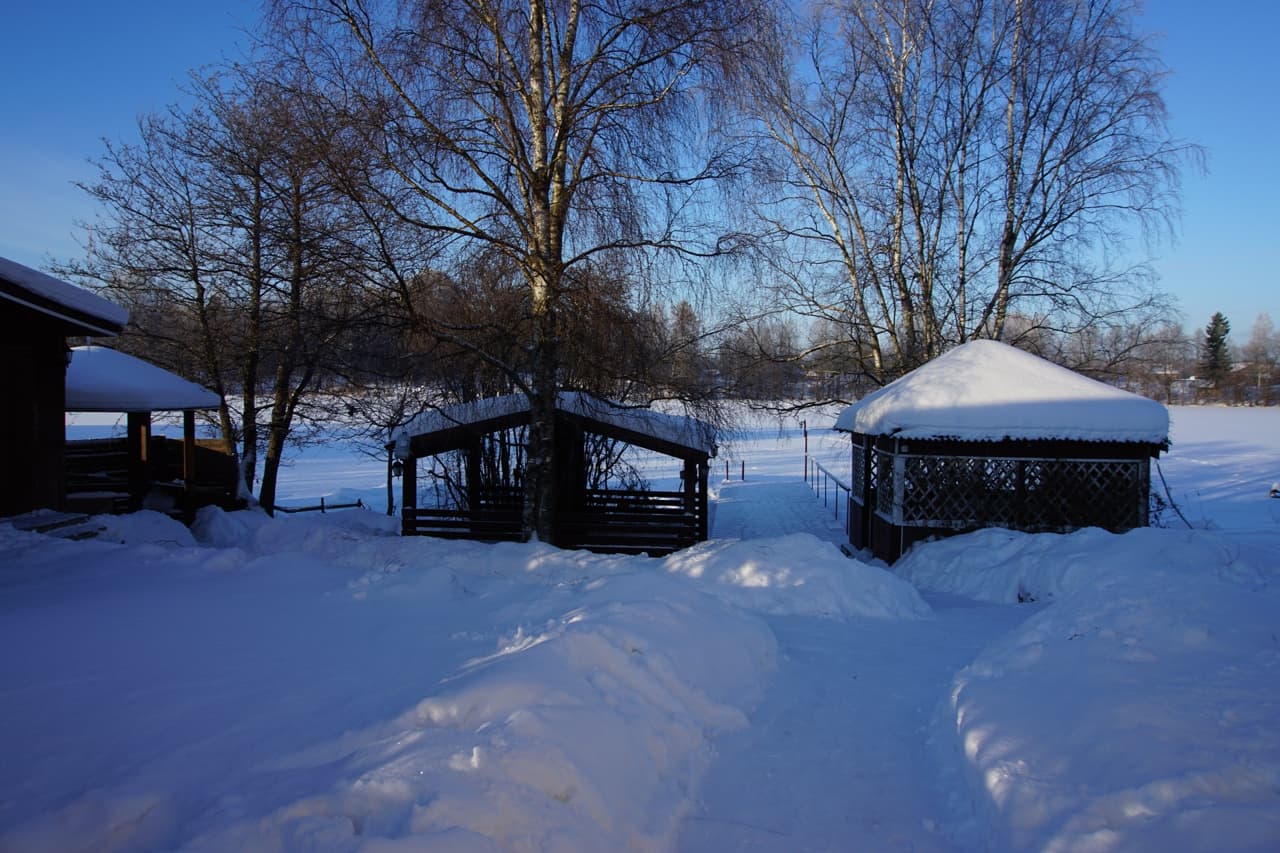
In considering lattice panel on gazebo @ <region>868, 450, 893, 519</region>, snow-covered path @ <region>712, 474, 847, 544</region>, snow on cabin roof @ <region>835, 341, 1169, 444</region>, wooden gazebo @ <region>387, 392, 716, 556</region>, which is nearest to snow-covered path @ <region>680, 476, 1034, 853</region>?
snow on cabin roof @ <region>835, 341, 1169, 444</region>

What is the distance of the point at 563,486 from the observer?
51.1 feet

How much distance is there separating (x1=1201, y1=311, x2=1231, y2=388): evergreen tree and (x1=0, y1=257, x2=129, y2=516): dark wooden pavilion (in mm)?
89267

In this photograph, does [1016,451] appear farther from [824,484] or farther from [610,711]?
[824,484]

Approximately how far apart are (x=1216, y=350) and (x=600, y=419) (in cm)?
8502

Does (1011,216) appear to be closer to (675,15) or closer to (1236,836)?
(675,15)

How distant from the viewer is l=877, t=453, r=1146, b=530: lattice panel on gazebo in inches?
483

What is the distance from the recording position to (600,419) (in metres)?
12.4

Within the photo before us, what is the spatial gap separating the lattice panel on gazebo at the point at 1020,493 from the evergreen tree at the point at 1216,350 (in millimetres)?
77141

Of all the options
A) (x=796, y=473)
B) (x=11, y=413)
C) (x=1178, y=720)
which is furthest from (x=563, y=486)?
(x=796, y=473)

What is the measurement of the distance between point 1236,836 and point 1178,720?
112cm

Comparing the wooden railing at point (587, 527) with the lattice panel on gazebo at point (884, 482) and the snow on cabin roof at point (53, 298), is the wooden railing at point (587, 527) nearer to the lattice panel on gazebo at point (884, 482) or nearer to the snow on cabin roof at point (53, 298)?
the lattice panel on gazebo at point (884, 482)

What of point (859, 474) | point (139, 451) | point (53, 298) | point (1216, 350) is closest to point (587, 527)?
point (859, 474)

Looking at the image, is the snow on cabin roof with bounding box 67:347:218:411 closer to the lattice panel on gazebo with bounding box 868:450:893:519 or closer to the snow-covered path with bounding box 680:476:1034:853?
the snow-covered path with bounding box 680:476:1034:853

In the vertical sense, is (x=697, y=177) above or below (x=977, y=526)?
above
